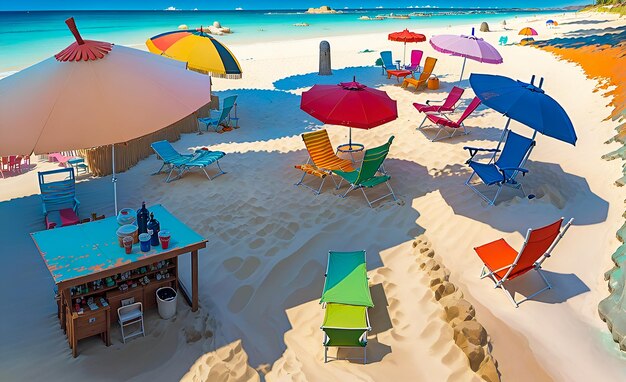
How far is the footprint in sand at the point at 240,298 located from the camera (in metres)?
4.51

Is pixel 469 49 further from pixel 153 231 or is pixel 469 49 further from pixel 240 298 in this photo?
pixel 153 231

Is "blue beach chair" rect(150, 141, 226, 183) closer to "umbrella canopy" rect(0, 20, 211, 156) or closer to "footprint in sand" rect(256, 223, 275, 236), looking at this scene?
"footprint in sand" rect(256, 223, 275, 236)

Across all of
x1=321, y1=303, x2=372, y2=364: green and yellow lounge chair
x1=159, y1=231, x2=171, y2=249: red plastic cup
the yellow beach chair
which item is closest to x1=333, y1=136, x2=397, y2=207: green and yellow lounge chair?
x1=321, y1=303, x2=372, y2=364: green and yellow lounge chair

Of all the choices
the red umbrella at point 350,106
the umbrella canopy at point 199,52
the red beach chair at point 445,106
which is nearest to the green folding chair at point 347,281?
the red umbrella at point 350,106

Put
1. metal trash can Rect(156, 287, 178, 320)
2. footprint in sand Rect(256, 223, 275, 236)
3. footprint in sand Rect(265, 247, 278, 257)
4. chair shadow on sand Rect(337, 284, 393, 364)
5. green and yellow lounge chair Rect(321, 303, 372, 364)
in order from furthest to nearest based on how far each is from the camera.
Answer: footprint in sand Rect(256, 223, 275, 236) → footprint in sand Rect(265, 247, 278, 257) → metal trash can Rect(156, 287, 178, 320) → chair shadow on sand Rect(337, 284, 393, 364) → green and yellow lounge chair Rect(321, 303, 372, 364)

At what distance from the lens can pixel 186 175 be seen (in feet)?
25.3

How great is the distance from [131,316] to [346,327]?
1977 mm

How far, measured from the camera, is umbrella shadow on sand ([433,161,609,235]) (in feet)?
18.9

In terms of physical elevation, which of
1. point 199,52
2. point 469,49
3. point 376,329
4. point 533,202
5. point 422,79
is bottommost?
point 376,329

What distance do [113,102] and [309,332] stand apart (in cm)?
277

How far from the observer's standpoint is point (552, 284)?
461 centimetres

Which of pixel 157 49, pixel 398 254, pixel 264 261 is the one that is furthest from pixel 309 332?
pixel 157 49

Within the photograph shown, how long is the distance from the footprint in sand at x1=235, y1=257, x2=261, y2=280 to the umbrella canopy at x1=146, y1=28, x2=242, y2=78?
15.3 ft

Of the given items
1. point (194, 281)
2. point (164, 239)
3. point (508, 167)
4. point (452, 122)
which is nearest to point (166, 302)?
point (194, 281)
